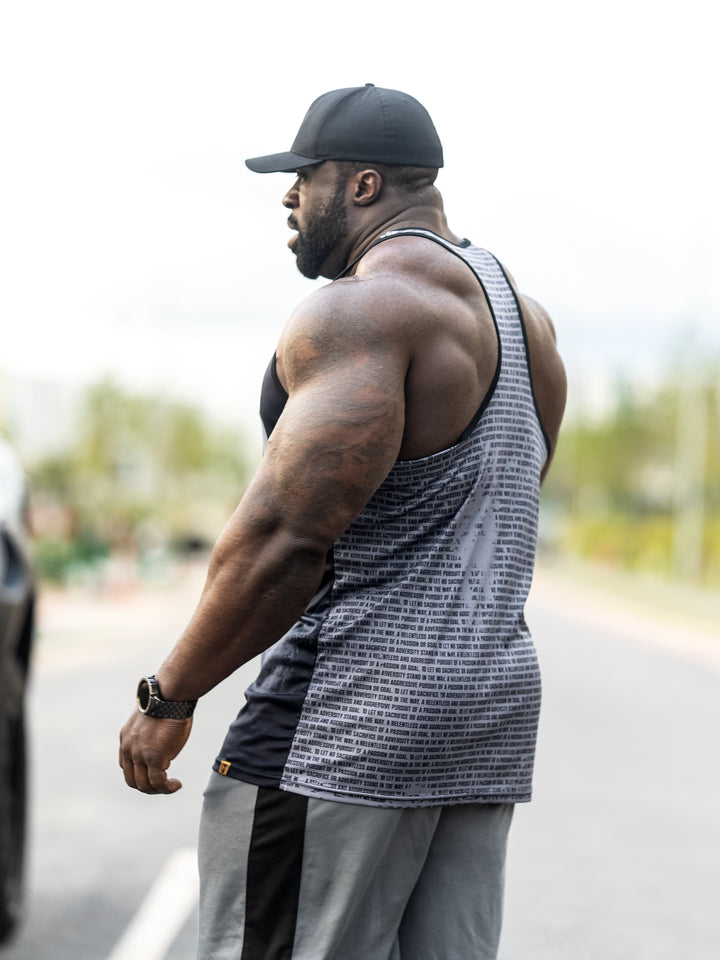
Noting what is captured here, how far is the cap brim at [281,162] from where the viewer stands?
97.5 inches

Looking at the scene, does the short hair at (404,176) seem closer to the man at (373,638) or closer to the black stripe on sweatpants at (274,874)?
the man at (373,638)

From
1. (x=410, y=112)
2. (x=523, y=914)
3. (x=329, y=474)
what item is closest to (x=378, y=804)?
(x=329, y=474)

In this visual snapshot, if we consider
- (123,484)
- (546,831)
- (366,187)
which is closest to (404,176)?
(366,187)

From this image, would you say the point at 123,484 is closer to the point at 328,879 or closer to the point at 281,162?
the point at 281,162

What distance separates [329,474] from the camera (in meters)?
2.19

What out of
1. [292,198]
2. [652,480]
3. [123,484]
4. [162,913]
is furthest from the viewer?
[652,480]

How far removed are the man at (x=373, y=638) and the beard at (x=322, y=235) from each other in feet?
0.41

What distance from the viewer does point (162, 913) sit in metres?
5.14

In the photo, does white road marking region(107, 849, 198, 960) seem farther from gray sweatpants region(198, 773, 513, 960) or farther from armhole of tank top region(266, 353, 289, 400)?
armhole of tank top region(266, 353, 289, 400)

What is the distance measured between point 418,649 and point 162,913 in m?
3.27

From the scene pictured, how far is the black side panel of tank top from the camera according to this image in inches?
92.9

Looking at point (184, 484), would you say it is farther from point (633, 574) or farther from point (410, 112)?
point (410, 112)

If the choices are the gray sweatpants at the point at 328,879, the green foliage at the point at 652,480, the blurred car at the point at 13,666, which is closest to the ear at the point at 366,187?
the gray sweatpants at the point at 328,879

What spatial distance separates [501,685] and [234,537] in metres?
0.51
